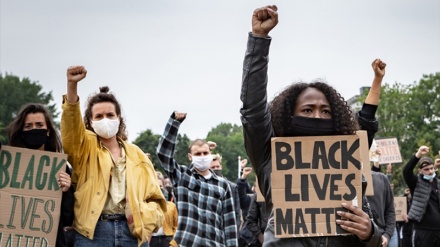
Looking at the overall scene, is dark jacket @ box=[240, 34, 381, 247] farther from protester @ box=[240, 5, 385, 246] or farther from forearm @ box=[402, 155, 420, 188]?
forearm @ box=[402, 155, 420, 188]

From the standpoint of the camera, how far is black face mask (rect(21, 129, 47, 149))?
6.92 meters

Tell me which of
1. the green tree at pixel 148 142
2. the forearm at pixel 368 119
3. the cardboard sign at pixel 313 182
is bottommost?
the green tree at pixel 148 142

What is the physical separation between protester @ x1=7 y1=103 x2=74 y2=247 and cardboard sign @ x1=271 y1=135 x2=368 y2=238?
2.98 m

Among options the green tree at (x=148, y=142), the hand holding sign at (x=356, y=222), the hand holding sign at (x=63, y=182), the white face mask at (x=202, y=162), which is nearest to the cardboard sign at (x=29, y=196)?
the hand holding sign at (x=63, y=182)

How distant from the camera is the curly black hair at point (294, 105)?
14.1ft

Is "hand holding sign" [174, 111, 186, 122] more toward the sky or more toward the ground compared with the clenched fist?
more toward the ground

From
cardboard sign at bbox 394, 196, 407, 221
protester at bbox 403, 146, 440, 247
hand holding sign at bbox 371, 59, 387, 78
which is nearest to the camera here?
hand holding sign at bbox 371, 59, 387, 78

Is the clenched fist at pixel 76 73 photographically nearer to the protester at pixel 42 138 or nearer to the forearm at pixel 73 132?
the forearm at pixel 73 132

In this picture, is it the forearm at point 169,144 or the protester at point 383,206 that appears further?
the protester at point 383,206

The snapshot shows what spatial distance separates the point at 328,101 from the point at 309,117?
0.58 ft

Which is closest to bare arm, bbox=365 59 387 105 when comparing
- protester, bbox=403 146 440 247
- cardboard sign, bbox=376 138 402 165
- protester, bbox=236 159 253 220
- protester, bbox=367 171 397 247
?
protester, bbox=367 171 397 247

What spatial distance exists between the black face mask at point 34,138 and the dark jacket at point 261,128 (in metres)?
3.07

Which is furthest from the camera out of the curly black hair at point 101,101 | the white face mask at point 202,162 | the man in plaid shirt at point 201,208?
the white face mask at point 202,162

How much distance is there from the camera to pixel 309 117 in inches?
166
